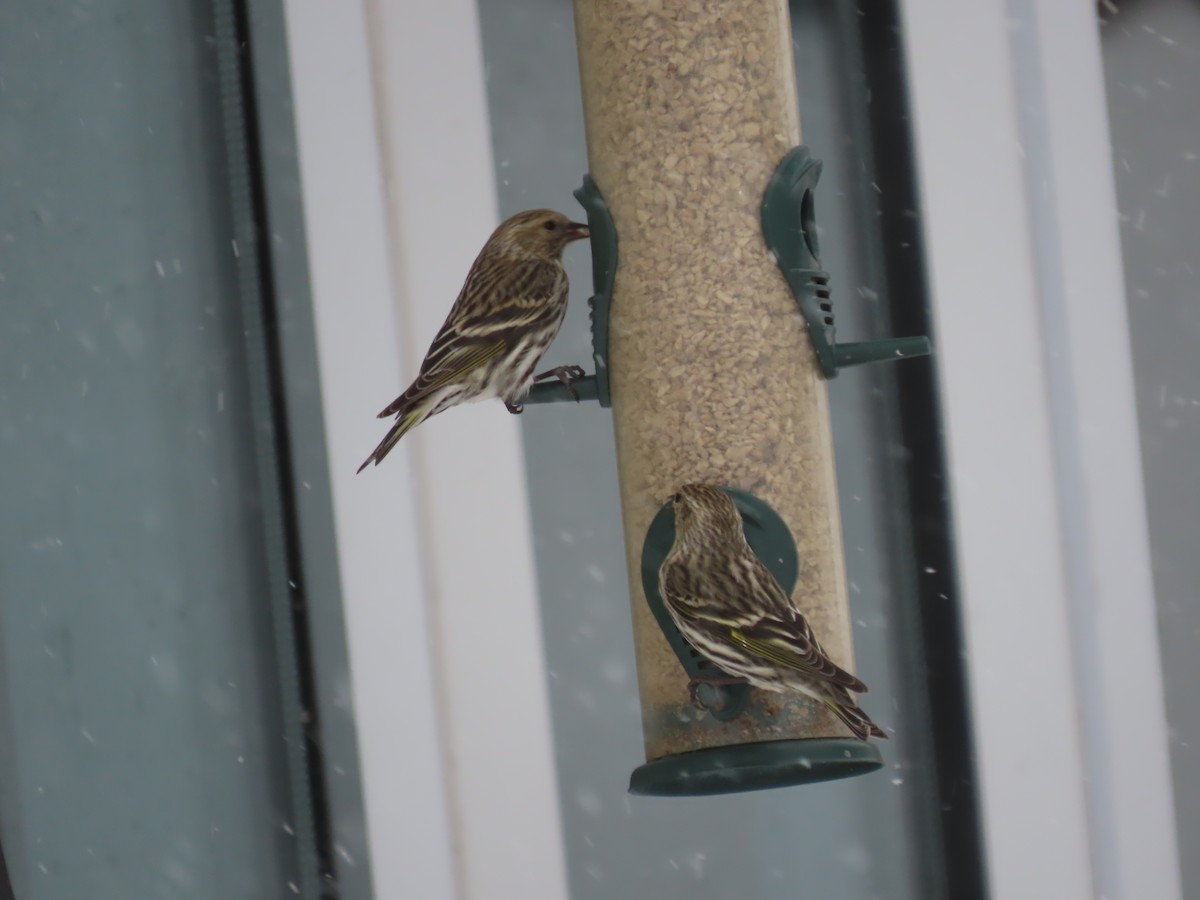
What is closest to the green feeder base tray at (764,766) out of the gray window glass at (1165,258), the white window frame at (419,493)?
the white window frame at (419,493)

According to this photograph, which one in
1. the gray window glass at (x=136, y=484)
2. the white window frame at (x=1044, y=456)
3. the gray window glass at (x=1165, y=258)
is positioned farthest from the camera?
the gray window glass at (x=1165, y=258)

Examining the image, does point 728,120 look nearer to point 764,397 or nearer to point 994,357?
point 764,397

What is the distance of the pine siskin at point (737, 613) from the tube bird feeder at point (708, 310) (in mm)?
87

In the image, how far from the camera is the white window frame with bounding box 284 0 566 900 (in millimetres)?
4301

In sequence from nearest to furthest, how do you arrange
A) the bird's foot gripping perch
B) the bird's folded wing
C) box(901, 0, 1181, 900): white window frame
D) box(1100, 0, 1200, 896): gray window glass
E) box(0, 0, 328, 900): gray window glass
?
the bird's folded wing < the bird's foot gripping perch < box(0, 0, 328, 900): gray window glass < box(901, 0, 1181, 900): white window frame < box(1100, 0, 1200, 896): gray window glass

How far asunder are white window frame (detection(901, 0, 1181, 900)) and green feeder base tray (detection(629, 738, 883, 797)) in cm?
219

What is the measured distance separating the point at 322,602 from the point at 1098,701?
8.27ft

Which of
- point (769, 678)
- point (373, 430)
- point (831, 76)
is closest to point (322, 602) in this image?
point (373, 430)

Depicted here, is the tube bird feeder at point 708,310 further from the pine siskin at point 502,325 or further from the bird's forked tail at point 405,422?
the bird's forked tail at point 405,422

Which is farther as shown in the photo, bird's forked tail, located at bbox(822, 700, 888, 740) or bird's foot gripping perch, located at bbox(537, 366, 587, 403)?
bird's foot gripping perch, located at bbox(537, 366, 587, 403)

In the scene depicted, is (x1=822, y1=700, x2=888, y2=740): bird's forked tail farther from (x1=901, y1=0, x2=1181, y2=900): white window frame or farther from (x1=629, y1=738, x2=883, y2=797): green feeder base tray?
(x1=901, y1=0, x2=1181, y2=900): white window frame

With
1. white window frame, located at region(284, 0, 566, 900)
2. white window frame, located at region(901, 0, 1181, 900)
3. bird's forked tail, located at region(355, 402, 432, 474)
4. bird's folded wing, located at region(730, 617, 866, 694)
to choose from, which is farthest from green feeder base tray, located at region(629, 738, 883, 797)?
white window frame, located at region(901, 0, 1181, 900)

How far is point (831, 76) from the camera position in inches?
207

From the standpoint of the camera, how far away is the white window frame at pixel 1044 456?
15.8 ft
